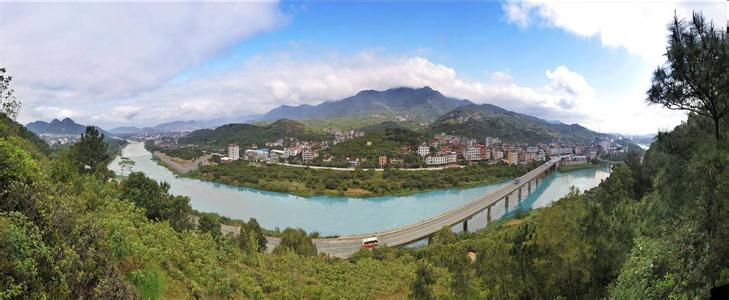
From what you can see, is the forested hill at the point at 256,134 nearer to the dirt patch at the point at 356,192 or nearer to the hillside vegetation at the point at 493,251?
the dirt patch at the point at 356,192

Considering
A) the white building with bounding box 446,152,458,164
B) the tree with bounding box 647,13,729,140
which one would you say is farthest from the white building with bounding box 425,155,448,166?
the tree with bounding box 647,13,729,140

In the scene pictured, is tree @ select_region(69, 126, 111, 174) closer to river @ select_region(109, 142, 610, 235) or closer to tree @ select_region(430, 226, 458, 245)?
river @ select_region(109, 142, 610, 235)

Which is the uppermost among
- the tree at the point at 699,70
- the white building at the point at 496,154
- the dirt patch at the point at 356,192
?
the tree at the point at 699,70

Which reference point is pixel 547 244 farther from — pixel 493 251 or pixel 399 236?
pixel 399 236

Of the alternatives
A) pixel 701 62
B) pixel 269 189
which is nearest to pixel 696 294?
pixel 701 62

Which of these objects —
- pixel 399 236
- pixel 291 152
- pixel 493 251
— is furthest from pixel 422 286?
Answer: pixel 291 152

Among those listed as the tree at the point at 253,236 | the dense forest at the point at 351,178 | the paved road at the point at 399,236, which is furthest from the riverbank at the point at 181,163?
the tree at the point at 253,236
